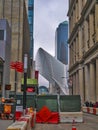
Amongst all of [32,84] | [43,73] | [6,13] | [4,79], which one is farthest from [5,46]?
[43,73]

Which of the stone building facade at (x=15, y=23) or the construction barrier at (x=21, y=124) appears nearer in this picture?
the construction barrier at (x=21, y=124)

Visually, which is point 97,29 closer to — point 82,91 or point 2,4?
point 82,91

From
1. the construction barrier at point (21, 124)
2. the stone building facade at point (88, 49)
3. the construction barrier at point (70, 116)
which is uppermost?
the stone building facade at point (88, 49)

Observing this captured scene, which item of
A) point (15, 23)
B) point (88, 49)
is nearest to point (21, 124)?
point (88, 49)

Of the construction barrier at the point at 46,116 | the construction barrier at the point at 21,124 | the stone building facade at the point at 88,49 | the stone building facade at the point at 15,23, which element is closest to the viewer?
the construction barrier at the point at 21,124

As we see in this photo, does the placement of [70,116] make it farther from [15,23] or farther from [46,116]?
[15,23]

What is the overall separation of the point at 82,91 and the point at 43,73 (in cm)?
5409

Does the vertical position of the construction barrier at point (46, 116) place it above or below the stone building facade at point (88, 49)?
below

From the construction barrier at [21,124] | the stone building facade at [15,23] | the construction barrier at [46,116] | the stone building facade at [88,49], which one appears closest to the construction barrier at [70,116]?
the construction barrier at [46,116]

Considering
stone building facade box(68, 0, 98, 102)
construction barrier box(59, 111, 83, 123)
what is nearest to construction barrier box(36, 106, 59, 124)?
construction barrier box(59, 111, 83, 123)

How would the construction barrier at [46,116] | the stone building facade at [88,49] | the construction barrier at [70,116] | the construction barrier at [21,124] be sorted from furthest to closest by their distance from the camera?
the stone building facade at [88,49] < the construction barrier at [70,116] < the construction barrier at [46,116] < the construction barrier at [21,124]

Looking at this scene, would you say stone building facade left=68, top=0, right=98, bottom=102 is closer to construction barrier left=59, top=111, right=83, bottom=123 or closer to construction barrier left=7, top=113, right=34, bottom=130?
construction barrier left=59, top=111, right=83, bottom=123

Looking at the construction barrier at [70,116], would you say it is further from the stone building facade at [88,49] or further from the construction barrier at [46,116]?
the stone building facade at [88,49]

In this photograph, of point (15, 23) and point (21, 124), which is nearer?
point (21, 124)
